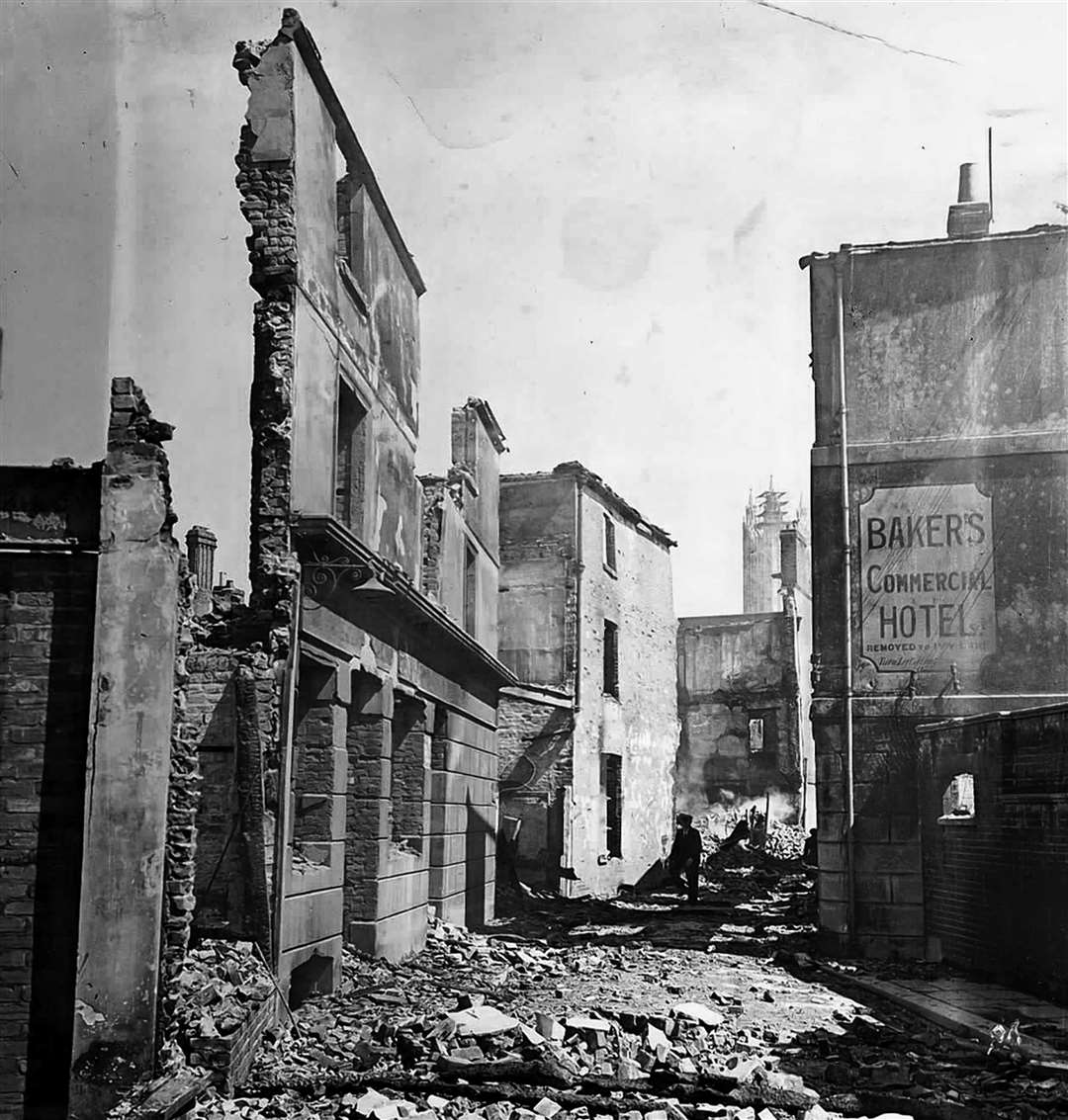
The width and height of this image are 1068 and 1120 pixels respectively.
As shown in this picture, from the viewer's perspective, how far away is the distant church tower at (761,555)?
81.6 m

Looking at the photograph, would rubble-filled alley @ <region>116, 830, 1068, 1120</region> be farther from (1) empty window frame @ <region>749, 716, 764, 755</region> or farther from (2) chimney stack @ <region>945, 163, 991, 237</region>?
(1) empty window frame @ <region>749, 716, 764, 755</region>

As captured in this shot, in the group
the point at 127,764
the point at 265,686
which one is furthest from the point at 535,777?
the point at 127,764

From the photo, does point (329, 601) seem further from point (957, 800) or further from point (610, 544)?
point (610, 544)

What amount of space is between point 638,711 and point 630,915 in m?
11.1

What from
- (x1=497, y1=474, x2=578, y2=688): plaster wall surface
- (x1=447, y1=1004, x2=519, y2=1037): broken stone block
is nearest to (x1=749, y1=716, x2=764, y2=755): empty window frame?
(x1=497, y1=474, x2=578, y2=688): plaster wall surface

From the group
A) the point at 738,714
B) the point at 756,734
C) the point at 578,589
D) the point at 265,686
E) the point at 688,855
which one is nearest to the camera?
the point at 265,686

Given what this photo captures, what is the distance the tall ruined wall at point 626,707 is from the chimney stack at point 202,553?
9154mm

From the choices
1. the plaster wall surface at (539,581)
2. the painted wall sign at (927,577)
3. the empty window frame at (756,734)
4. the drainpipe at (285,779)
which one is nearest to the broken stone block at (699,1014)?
the drainpipe at (285,779)

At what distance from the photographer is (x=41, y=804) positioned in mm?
8742

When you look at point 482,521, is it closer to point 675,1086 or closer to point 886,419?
point 886,419

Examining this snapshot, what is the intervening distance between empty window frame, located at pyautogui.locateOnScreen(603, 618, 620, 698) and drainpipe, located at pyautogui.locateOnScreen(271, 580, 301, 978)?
20.2 m

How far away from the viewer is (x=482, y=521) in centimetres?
2286

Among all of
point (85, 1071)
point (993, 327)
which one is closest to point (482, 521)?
point (993, 327)

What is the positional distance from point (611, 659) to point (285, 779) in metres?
21.1
